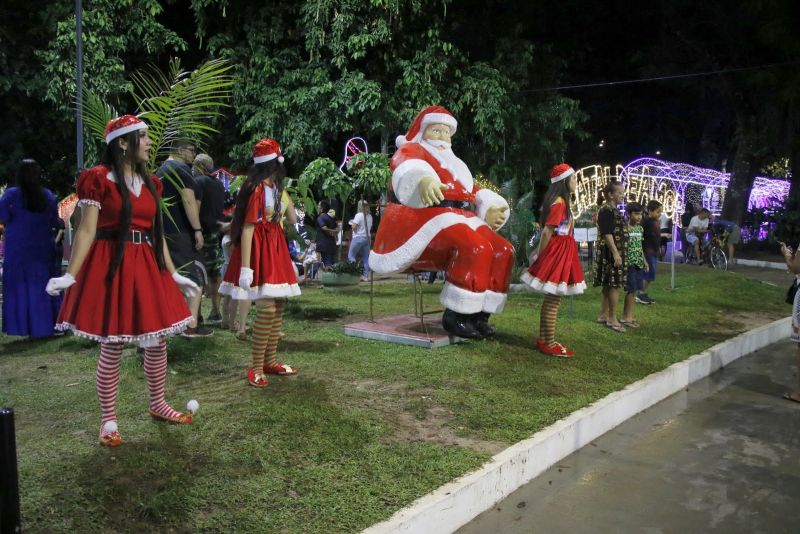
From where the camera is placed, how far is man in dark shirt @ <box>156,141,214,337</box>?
6.12m

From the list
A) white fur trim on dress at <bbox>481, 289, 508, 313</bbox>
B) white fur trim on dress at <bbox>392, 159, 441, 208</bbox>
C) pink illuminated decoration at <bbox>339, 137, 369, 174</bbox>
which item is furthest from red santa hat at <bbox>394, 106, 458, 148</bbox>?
pink illuminated decoration at <bbox>339, 137, 369, 174</bbox>

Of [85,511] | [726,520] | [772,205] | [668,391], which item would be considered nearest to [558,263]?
[668,391]

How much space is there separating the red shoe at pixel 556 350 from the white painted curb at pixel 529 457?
2.63 feet

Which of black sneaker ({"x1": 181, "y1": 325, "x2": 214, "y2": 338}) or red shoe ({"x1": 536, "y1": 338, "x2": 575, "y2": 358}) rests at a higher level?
black sneaker ({"x1": 181, "y1": 325, "x2": 214, "y2": 338})

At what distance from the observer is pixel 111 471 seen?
3652 millimetres

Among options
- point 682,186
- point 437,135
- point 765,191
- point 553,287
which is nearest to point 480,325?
point 553,287

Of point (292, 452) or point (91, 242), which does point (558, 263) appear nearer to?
point (292, 452)

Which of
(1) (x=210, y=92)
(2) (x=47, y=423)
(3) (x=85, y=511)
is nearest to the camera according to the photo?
(3) (x=85, y=511)

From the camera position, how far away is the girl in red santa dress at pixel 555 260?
6.73m

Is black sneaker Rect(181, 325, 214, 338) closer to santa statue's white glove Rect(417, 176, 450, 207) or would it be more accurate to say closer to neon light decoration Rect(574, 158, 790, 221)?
santa statue's white glove Rect(417, 176, 450, 207)

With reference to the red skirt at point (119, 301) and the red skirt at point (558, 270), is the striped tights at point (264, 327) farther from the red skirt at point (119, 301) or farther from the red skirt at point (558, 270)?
the red skirt at point (558, 270)

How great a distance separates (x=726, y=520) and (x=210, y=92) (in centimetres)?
440

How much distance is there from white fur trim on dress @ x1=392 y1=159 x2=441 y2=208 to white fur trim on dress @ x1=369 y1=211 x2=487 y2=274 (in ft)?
0.70

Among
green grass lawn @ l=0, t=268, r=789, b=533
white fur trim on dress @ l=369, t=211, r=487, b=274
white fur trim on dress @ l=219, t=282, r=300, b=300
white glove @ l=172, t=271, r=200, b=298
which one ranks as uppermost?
white fur trim on dress @ l=369, t=211, r=487, b=274
